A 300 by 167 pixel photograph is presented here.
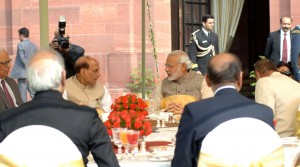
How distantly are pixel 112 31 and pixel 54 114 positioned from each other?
11.1 metres

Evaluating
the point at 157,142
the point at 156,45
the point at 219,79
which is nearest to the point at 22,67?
the point at 156,45

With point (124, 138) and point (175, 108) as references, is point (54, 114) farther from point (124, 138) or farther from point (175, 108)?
point (175, 108)

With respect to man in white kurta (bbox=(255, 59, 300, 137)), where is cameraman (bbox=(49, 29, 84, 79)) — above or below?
above

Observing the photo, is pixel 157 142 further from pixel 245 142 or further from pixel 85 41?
pixel 85 41

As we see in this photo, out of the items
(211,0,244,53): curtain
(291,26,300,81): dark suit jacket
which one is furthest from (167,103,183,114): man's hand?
(211,0,244,53): curtain

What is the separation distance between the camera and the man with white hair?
3.93m

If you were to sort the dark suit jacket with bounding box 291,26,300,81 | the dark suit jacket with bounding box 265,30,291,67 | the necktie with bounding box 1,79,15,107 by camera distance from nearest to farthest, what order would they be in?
the necktie with bounding box 1,79,15,107 → the dark suit jacket with bounding box 291,26,300,81 → the dark suit jacket with bounding box 265,30,291,67

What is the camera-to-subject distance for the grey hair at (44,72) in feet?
12.9

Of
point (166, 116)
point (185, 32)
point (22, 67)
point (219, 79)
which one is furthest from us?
point (185, 32)

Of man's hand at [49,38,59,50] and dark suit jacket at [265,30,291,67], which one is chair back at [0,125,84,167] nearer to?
man's hand at [49,38,59,50]

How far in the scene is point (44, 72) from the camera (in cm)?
394

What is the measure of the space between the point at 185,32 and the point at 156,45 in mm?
1285

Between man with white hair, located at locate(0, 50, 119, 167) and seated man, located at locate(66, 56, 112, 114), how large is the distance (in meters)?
3.55

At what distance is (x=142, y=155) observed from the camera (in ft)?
16.1
